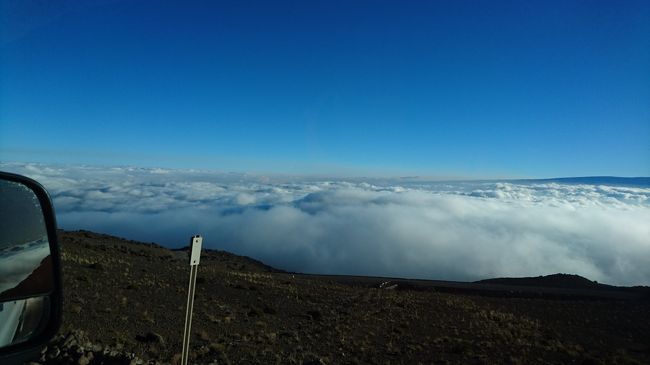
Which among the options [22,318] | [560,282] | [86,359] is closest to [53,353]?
[86,359]

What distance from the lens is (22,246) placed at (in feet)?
9.80

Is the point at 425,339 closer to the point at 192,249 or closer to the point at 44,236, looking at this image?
the point at 192,249

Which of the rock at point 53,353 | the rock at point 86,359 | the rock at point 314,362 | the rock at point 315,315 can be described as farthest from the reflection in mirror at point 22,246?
the rock at point 315,315

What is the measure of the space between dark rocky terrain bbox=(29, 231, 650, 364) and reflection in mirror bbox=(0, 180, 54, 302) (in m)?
5.66

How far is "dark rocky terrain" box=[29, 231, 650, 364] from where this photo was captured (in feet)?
36.7

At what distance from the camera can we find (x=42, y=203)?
3.29 metres

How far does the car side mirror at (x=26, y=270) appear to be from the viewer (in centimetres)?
276

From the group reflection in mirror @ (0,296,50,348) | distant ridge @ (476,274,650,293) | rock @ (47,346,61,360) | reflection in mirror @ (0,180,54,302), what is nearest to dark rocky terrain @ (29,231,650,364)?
rock @ (47,346,61,360)

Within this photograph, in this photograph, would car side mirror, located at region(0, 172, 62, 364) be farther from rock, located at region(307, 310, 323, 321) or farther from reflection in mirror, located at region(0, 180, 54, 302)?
rock, located at region(307, 310, 323, 321)

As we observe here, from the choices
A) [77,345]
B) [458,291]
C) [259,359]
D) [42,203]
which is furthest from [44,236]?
[458,291]

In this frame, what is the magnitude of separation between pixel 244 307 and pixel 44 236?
699 inches

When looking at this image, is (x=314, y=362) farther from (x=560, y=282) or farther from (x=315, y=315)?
(x=560, y=282)

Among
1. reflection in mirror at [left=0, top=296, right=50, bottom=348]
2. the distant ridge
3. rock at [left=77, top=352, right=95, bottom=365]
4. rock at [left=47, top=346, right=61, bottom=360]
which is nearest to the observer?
reflection in mirror at [left=0, top=296, right=50, bottom=348]

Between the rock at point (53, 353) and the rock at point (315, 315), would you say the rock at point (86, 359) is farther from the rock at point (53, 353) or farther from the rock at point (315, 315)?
the rock at point (315, 315)
